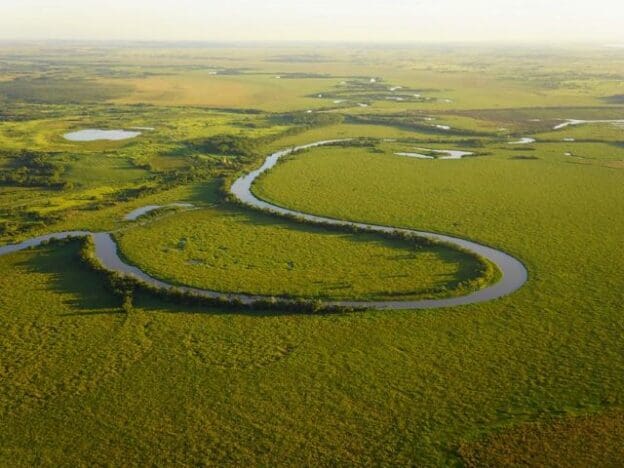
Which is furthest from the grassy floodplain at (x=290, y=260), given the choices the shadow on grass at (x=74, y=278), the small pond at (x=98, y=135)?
the small pond at (x=98, y=135)

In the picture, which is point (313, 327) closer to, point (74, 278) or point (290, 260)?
point (290, 260)

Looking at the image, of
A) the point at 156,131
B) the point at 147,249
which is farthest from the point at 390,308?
the point at 156,131

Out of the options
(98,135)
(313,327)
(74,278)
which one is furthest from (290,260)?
(98,135)

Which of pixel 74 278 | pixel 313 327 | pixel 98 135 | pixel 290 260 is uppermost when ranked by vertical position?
pixel 98 135

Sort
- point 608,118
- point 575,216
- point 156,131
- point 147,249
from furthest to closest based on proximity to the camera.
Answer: point 608,118, point 156,131, point 575,216, point 147,249

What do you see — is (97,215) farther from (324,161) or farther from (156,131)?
(156,131)

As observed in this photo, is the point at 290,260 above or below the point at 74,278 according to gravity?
above

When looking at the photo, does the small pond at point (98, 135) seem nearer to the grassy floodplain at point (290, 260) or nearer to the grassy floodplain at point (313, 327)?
the grassy floodplain at point (313, 327)

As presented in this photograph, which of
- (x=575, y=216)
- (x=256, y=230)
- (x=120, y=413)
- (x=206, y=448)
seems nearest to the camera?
(x=206, y=448)
